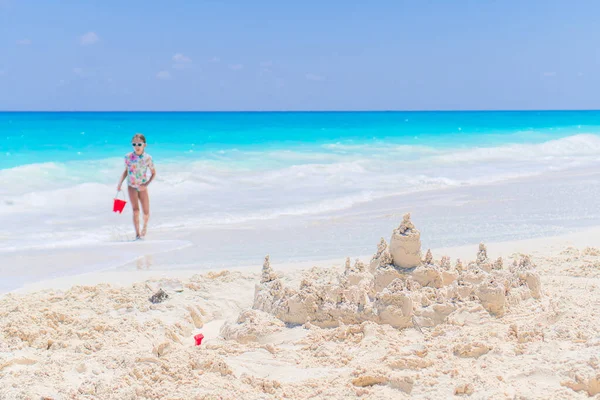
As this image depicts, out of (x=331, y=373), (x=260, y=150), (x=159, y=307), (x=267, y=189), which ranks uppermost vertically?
(x=260, y=150)

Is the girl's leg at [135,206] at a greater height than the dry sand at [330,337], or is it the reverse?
the girl's leg at [135,206]

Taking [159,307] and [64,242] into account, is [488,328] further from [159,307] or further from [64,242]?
[64,242]

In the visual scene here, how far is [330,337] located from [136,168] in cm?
529

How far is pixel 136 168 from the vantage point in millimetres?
8180

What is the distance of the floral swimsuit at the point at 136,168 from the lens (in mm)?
8164

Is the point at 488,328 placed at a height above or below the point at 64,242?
below

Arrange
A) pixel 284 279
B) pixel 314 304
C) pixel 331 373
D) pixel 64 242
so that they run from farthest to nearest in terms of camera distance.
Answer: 1. pixel 64 242
2. pixel 284 279
3. pixel 314 304
4. pixel 331 373

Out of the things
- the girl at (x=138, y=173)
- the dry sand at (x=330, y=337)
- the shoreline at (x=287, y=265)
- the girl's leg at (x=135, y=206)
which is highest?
the girl at (x=138, y=173)

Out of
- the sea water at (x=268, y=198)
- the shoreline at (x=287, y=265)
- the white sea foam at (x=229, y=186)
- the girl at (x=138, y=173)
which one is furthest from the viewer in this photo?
the white sea foam at (x=229, y=186)

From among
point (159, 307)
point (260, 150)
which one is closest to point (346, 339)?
point (159, 307)

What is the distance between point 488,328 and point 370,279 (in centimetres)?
91

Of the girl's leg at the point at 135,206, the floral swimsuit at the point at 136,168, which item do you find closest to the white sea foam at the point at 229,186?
the girl's leg at the point at 135,206

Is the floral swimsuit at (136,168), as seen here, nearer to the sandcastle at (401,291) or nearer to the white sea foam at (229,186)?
the white sea foam at (229,186)

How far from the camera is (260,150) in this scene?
26.7 m
